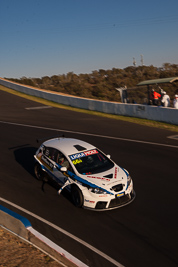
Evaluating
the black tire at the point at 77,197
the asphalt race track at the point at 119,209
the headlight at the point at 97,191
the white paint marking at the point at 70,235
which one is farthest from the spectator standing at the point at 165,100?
the white paint marking at the point at 70,235

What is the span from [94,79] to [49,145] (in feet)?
152

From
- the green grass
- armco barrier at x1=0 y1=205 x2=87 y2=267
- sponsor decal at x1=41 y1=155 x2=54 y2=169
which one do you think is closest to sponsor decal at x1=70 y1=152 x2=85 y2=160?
sponsor decal at x1=41 y1=155 x2=54 y2=169

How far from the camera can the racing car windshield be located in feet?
30.8

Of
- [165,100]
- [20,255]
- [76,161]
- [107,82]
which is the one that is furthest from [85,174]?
[107,82]

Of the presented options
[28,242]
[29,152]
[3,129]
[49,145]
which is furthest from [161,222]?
[3,129]

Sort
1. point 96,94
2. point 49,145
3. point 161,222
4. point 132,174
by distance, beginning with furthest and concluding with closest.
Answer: point 96,94
point 132,174
point 49,145
point 161,222

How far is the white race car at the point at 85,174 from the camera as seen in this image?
8.56 metres

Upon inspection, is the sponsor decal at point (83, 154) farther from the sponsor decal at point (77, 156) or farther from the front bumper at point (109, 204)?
the front bumper at point (109, 204)

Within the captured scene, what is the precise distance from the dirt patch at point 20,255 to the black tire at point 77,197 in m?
2.14

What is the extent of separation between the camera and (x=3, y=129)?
64.8 ft

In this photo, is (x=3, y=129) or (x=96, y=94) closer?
A: (x=3, y=129)

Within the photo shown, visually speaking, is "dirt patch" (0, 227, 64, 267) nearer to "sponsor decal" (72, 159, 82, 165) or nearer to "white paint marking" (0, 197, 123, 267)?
"white paint marking" (0, 197, 123, 267)

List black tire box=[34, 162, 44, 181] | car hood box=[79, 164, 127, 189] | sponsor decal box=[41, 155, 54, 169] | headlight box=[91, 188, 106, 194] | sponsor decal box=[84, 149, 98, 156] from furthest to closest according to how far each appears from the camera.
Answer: black tire box=[34, 162, 44, 181]
sponsor decal box=[41, 155, 54, 169]
sponsor decal box=[84, 149, 98, 156]
car hood box=[79, 164, 127, 189]
headlight box=[91, 188, 106, 194]

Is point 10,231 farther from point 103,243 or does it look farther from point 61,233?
point 103,243
